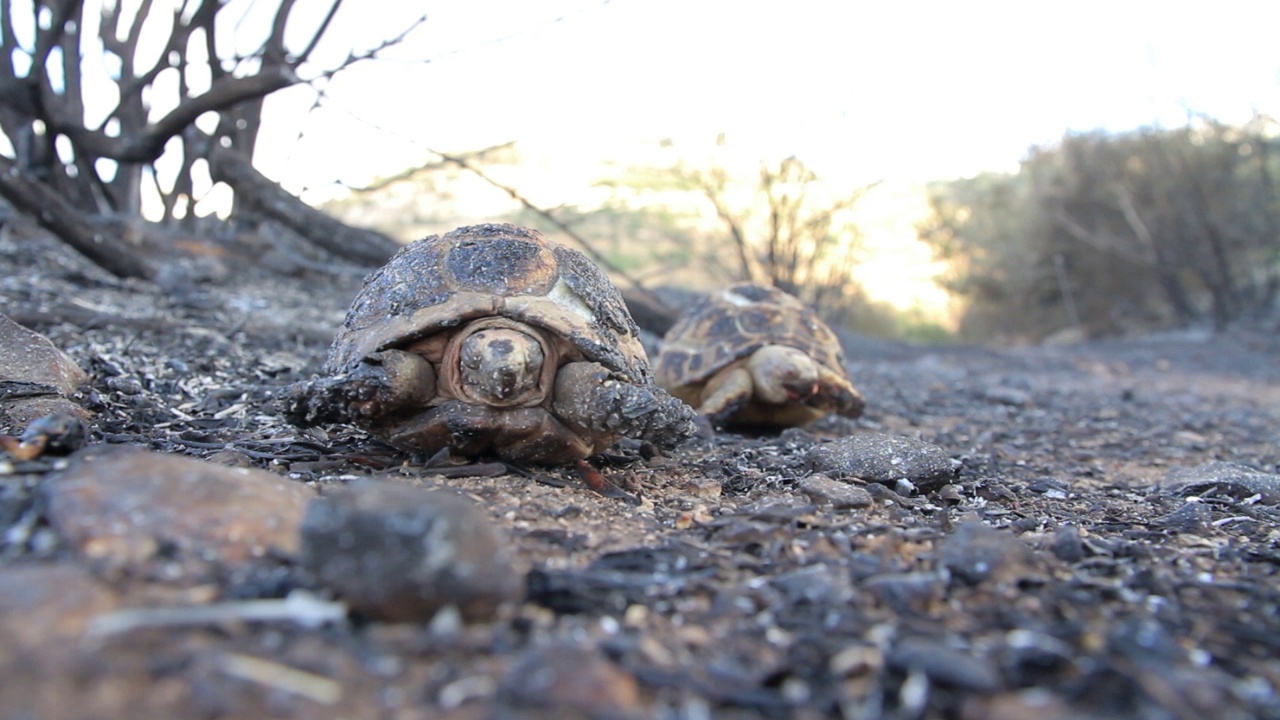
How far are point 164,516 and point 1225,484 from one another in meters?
2.94

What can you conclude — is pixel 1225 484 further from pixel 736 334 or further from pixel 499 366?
pixel 499 366

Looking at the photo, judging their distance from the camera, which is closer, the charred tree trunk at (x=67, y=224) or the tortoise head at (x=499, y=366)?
the tortoise head at (x=499, y=366)

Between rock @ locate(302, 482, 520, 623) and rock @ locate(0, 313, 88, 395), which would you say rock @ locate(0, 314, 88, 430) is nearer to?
rock @ locate(0, 313, 88, 395)

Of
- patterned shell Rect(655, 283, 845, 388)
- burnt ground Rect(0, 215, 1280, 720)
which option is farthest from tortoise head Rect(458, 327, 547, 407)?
patterned shell Rect(655, 283, 845, 388)

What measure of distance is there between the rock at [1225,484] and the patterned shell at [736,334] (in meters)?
1.58

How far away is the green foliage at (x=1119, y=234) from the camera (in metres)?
13.3

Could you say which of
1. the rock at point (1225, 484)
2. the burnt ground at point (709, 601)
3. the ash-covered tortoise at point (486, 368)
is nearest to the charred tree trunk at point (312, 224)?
the burnt ground at point (709, 601)

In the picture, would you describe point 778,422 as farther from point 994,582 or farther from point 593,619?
point 593,619

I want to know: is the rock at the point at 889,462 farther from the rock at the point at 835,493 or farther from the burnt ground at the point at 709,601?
the rock at the point at 835,493

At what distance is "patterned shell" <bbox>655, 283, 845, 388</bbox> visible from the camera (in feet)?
13.9

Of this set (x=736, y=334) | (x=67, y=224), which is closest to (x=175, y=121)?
(x=67, y=224)

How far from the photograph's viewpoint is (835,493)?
236cm

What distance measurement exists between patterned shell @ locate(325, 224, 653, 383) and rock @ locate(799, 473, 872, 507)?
58 cm

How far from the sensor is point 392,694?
1.13m
